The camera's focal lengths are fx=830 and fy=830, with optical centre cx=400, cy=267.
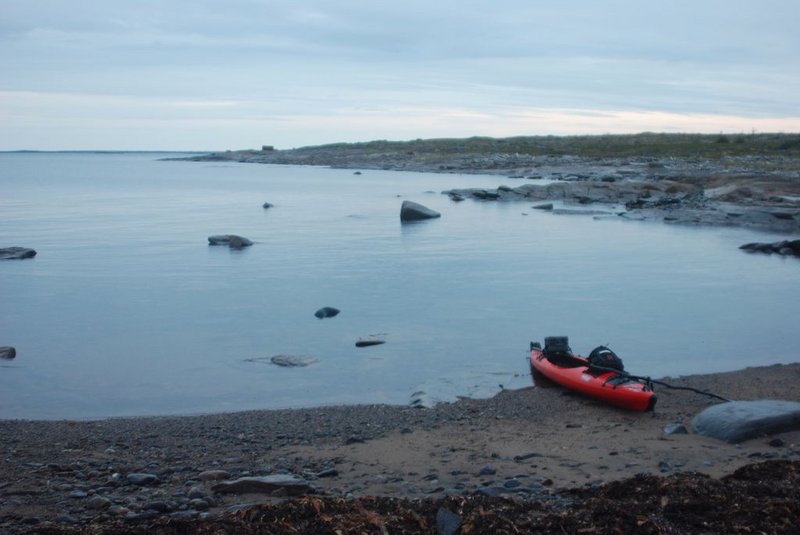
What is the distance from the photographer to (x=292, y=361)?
12.0 m

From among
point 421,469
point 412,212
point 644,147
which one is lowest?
point 412,212

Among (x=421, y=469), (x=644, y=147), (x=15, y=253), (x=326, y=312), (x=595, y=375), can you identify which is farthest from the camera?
(x=644, y=147)

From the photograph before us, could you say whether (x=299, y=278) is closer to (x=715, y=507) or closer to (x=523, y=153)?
(x=715, y=507)

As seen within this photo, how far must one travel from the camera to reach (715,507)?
5266 mm

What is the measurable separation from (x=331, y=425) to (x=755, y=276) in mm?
15358

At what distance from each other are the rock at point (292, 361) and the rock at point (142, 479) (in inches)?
211

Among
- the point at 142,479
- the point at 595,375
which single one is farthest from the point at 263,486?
the point at 595,375

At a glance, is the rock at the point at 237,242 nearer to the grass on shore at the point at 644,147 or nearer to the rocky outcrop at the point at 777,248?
the rocky outcrop at the point at 777,248

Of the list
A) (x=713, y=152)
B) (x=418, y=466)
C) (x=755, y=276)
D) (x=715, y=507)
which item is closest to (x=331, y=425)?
(x=418, y=466)

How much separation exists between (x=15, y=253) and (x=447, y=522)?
21.7m

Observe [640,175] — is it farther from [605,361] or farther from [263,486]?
[263,486]

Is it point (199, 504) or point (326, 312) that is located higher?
point (199, 504)

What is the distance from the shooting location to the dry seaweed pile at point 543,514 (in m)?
5.02

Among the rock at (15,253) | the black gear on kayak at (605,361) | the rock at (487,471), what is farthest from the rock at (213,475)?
the rock at (15,253)
